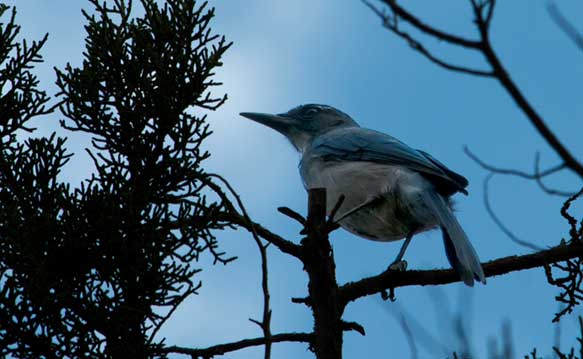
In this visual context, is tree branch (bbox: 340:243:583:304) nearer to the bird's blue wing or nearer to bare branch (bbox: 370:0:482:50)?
the bird's blue wing

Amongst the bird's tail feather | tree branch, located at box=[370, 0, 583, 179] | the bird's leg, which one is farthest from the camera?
the bird's leg


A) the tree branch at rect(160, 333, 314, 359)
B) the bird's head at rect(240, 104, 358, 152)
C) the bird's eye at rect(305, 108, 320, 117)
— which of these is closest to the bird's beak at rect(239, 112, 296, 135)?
the bird's head at rect(240, 104, 358, 152)

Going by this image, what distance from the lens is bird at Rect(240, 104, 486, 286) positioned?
6.16m

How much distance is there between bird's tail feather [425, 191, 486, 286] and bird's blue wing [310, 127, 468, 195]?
194 millimetres

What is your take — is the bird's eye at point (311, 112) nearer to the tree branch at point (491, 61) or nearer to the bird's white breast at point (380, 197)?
the bird's white breast at point (380, 197)

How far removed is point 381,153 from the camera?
6.79m

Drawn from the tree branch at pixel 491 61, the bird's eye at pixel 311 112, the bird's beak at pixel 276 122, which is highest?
the bird's eye at pixel 311 112

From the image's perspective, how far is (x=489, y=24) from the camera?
2209mm

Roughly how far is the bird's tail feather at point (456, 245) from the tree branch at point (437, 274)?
6 centimetres

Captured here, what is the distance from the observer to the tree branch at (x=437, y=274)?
15.7ft

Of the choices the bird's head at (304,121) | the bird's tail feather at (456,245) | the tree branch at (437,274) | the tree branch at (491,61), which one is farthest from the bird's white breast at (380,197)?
the tree branch at (491,61)

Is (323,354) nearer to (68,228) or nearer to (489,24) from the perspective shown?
(68,228)

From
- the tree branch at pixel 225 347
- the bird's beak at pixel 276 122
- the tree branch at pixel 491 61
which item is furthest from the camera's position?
the bird's beak at pixel 276 122

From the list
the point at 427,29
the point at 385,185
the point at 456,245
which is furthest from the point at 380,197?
the point at 427,29
